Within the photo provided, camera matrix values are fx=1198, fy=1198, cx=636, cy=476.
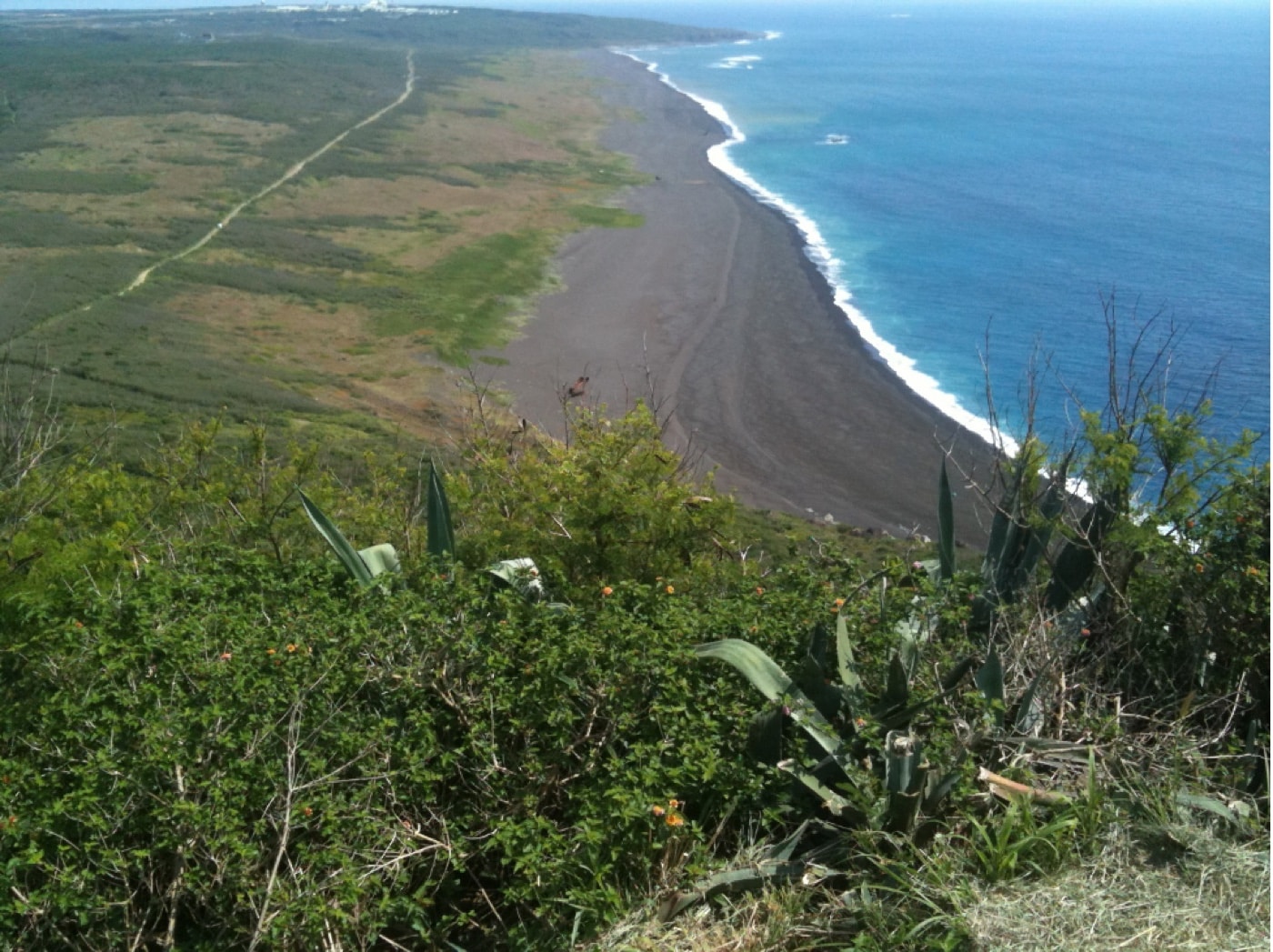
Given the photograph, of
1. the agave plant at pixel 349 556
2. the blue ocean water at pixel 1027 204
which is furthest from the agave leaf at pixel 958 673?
the blue ocean water at pixel 1027 204

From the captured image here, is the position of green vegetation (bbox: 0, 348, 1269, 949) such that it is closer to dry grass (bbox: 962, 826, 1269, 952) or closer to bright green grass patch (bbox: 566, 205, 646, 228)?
dry grass (bbox: 962, 826, 1269, 952)

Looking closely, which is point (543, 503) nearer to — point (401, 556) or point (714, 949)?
point (401, 556)

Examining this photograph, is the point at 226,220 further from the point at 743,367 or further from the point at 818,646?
the point at 818,646

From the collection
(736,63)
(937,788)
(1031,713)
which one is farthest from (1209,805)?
(736,63)

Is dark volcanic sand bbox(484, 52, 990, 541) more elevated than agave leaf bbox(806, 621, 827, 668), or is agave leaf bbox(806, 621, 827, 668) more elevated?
agave leaf bbox(806, 621, 827, 668)

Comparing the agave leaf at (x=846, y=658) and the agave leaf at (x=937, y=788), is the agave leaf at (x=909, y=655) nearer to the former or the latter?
the agave leaf at (x=846, y=658)

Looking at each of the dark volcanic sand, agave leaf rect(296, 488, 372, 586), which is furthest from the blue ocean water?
agave leaf rect(296, 488, 372, 586)

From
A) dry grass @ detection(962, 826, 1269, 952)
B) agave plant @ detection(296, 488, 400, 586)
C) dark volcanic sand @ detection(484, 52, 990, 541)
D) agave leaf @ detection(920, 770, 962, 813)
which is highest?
agave plant @ detection(296, 488, 400, 586)

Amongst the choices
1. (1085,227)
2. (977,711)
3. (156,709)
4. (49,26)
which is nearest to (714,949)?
(977,711)
